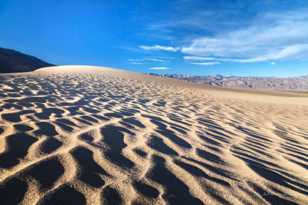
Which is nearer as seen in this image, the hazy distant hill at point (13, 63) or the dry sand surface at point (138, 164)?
the dry sand surface at point (138, 164)

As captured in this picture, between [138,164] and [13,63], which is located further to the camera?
[13,63]

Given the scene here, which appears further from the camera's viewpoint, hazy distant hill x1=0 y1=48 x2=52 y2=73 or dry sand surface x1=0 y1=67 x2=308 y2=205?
hazy distant hill x1=0 y1=48 x2=52 y2=73

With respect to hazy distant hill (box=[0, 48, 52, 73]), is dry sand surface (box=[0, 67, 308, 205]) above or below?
above

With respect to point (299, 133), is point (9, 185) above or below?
above

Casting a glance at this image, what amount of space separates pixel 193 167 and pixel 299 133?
3.02 metres

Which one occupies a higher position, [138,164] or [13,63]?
[138,164]

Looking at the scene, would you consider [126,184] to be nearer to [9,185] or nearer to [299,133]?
[9,185]

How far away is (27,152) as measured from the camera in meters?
2.26

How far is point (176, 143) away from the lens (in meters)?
3.04

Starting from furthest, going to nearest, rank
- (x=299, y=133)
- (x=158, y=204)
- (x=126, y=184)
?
(x=299, y=133), (x=126, y=184), (x=158, y=204)

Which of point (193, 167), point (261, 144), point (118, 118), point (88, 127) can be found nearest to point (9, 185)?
point (193, 167)

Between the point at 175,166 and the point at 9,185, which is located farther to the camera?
the point at 175,166

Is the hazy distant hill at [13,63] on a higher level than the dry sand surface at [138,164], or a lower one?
lower

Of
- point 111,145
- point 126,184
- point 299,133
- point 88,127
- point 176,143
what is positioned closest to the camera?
point 126,184
